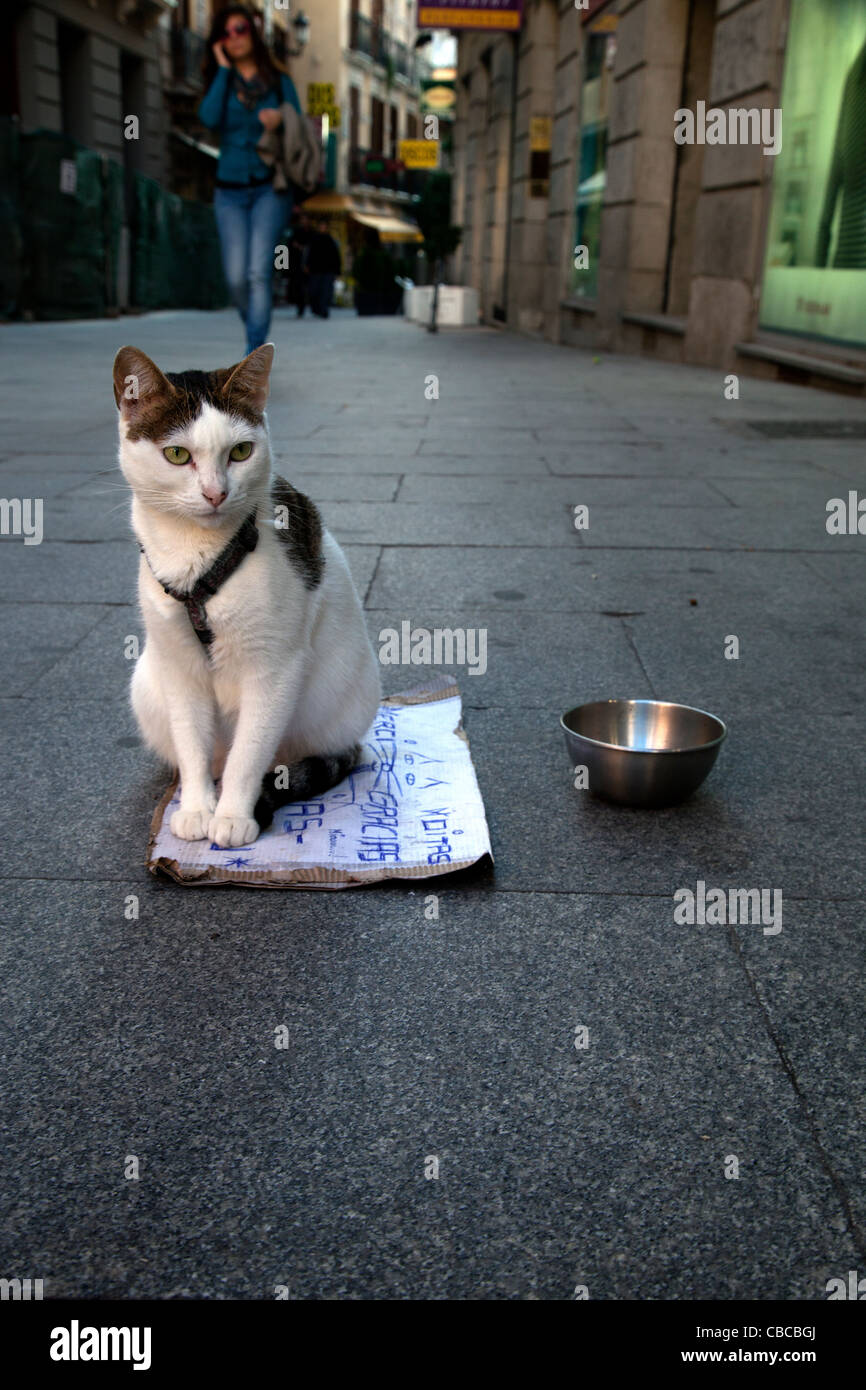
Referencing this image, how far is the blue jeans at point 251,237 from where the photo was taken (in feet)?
27.1

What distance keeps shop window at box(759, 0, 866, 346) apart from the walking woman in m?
4.57

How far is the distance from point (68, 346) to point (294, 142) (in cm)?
605

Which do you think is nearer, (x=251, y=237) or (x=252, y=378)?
(x=252, y=378)

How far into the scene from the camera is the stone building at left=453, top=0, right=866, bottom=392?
31.9 feet

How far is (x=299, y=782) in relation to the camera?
255cm

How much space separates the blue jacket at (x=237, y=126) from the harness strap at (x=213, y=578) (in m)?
6.87

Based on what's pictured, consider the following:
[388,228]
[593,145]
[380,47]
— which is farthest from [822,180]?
[380,47]

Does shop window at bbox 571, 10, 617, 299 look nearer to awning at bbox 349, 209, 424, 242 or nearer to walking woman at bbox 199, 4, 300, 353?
walking woman at bbox 199, 4, 300, 353

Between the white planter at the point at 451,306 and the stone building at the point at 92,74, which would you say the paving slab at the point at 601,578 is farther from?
the white planter at the point at 451,306

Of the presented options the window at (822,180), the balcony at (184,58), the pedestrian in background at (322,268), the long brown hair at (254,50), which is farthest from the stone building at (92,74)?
the window at (822,180)

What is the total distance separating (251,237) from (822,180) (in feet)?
16.6

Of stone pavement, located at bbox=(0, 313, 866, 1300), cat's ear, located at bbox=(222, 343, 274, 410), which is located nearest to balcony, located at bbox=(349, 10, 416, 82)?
stone pavement, located at bbox=(0, 313, 866, 1300)

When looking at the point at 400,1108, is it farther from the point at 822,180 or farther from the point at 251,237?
the point at 822,180
